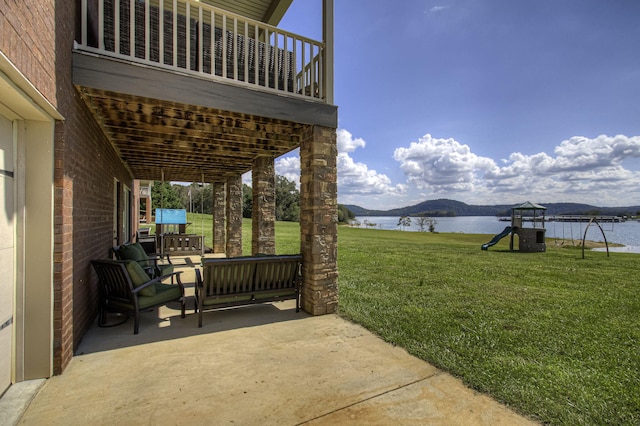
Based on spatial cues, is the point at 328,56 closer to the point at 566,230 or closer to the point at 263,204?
the point at 263,204

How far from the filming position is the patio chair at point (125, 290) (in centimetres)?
372

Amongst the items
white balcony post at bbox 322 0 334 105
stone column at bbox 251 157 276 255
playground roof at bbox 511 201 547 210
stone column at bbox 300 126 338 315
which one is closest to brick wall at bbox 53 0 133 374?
stone column at bbox 300 126 338 315

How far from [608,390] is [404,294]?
331 cm

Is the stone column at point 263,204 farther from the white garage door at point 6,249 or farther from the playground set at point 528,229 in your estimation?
the playground set at point 528,229

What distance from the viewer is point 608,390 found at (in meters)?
2.55

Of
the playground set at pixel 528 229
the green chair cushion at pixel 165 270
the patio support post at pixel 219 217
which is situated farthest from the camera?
the playground set at pixel 528 229

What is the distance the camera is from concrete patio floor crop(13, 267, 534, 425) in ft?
7.19

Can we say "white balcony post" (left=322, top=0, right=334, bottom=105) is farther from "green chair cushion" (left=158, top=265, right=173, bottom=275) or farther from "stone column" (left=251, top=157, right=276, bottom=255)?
"green chair cushion" (left=158, top=265, right=173, bottom=275)

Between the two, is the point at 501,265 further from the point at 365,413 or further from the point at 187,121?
the point at 187,121

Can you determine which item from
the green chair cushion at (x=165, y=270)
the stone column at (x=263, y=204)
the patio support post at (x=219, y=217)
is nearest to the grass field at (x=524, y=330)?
the stone column at (x=263, y=204)

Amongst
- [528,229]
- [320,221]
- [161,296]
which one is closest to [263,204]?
[320,221]

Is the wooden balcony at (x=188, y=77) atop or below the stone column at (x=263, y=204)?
atop

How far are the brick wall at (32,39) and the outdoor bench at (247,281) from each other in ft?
7.93

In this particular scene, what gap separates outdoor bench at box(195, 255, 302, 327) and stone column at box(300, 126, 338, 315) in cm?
26
